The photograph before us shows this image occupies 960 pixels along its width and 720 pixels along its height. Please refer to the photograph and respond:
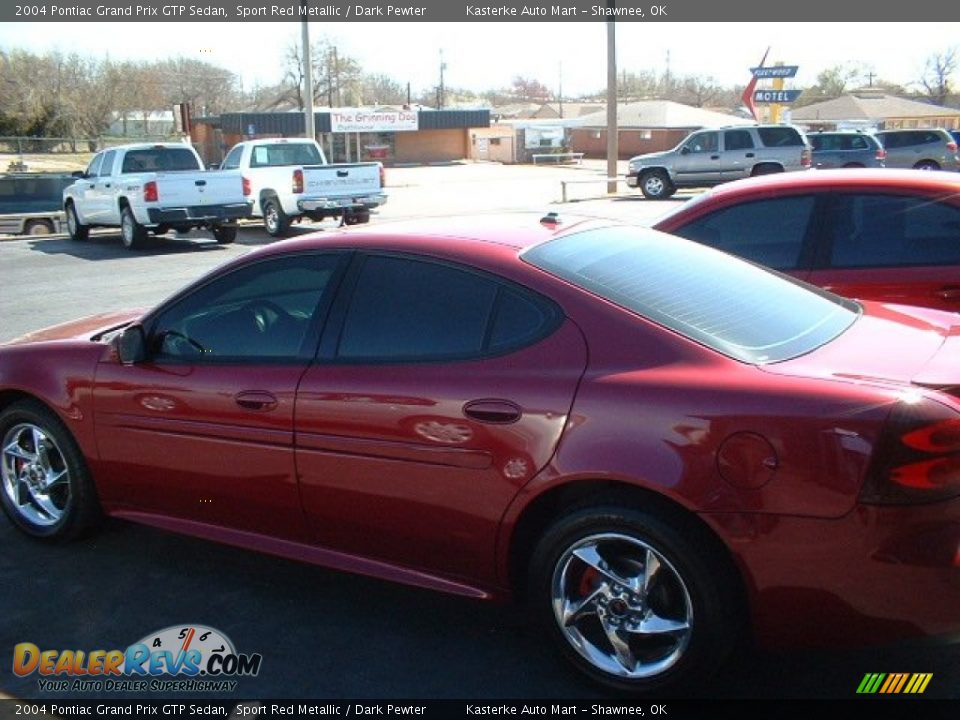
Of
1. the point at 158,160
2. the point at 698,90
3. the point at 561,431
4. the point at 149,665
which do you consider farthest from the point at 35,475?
the point at 698,90

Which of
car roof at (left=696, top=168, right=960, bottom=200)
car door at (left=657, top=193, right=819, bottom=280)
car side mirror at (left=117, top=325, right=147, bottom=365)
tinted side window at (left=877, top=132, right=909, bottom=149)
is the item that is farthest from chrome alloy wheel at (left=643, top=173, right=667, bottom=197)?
car side mirror at (left=117, top=325, right=147, bottom=365)

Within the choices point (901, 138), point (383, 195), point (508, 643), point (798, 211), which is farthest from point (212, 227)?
point (901, 138)

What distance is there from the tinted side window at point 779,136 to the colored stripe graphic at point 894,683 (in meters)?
26.1

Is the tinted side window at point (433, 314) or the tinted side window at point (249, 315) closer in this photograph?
the tinted side window at point (433, 314)

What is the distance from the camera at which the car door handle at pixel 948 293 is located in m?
5.16

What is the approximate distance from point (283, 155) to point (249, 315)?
54.4 feet

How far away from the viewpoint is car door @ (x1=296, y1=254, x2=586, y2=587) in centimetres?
331

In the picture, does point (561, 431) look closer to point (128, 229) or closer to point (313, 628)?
point (313, 628)

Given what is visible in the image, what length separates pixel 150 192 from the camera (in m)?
16.8

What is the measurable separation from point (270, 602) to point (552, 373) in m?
1.66

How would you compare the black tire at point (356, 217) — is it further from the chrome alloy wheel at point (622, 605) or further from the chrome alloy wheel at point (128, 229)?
the chrome alloy wheel at point (622, 605)

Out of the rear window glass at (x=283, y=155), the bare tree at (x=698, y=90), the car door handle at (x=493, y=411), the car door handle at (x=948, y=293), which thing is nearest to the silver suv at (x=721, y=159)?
the rear window glass at (x=283, y=155)

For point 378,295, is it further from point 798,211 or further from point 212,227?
point 212,227

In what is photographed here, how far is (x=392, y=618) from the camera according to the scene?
393 cm
